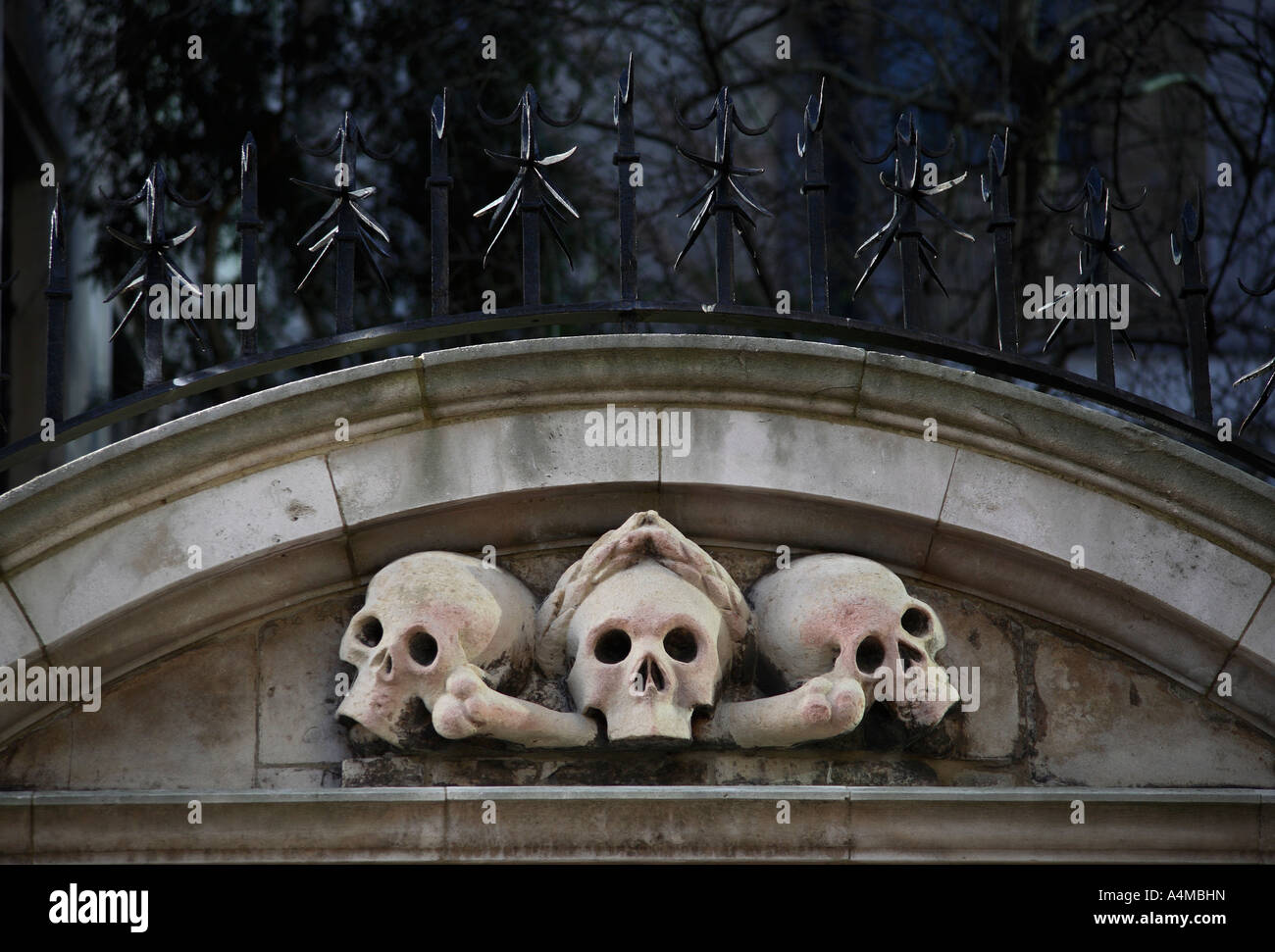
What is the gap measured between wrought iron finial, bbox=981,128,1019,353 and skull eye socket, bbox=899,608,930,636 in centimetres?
79

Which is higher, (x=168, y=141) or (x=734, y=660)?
(x=168, y=141)

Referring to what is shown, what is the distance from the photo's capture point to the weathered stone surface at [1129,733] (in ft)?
17.6

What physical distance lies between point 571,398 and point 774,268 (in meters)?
4.47

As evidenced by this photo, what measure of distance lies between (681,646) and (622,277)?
3.51 ft

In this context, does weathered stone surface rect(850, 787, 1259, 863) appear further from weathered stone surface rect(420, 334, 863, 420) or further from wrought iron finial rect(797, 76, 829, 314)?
wrought iron finial rect(797, 76, 829, 314)

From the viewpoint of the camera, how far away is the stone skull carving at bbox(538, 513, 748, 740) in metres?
5.04

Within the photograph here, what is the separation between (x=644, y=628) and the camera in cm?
507

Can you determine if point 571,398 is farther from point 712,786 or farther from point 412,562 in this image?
point 712,786

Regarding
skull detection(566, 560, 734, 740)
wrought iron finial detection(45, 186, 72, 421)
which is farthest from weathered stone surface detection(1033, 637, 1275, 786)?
wrought iron finial detection(45, 186, 72, 421)

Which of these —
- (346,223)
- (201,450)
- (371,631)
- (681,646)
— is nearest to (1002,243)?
(681,646)

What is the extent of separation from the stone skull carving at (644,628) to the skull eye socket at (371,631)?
0.45m
